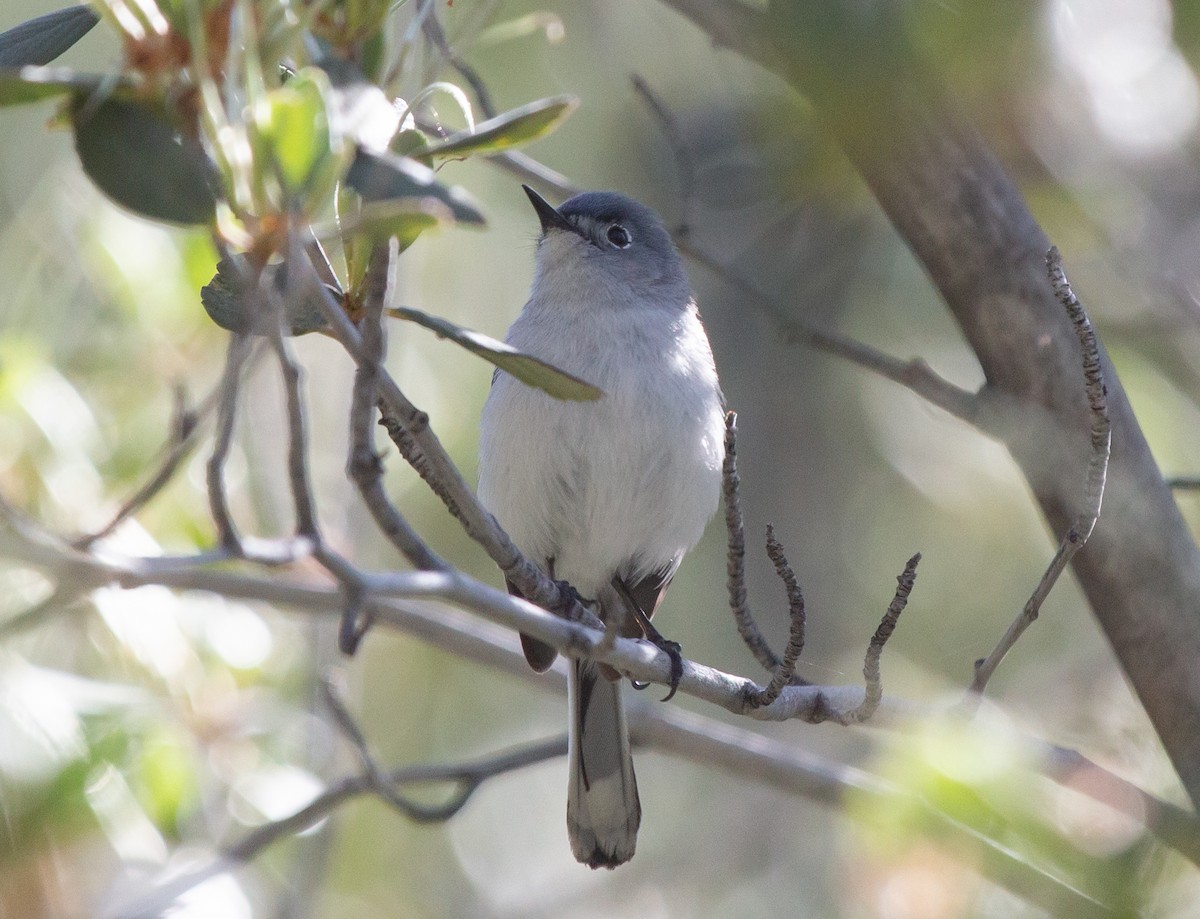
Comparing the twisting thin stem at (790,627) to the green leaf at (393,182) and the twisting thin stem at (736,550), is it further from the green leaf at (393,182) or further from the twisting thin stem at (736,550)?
the green leaf at (393,182)

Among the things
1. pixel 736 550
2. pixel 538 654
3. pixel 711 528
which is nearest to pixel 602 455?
pixel 538 654

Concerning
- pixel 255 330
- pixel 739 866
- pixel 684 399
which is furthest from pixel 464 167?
pixel 255 330

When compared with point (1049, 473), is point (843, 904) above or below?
Answer: below

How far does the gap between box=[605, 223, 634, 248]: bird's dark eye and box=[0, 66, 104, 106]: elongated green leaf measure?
2224mm

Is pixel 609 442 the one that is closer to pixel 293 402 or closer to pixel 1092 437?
pixel 1092 437

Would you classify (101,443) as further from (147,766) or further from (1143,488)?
(1143,488)

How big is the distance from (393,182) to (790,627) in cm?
113

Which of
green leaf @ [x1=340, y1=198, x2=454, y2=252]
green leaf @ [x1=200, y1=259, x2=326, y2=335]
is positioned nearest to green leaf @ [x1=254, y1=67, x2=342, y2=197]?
green leaf @ [x1=340, y1=198, x2=454, y2=252]

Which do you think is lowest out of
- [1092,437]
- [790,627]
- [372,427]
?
[790,627]

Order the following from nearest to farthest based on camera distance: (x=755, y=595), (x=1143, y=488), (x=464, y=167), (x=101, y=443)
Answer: (x=1143, y=488) < (x=101, y=443) < (x=755, y=595) < (x=464, y=167)

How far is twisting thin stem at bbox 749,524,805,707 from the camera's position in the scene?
73.8 inches

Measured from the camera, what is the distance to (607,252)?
3.18 meters

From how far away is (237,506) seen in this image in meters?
3.10

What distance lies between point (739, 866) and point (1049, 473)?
2.80 meters
